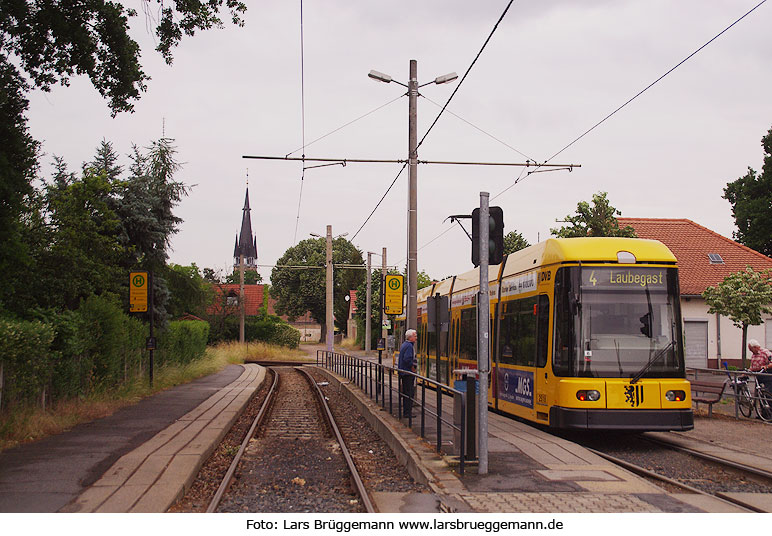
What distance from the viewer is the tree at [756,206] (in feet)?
155

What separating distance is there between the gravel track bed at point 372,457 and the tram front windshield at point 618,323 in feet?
9.55

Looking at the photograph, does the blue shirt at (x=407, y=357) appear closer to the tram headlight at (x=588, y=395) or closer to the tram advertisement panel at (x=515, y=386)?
the tram advertisement panel at (x=515, y=386)

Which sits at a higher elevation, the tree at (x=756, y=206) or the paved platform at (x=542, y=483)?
the tree at (x=756, y=206)

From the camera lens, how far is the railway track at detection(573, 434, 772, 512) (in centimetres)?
848

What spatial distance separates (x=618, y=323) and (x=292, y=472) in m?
5.11

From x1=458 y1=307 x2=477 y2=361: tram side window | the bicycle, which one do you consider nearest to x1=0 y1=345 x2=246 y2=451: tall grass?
x1=458 y1=307 x2=477 y2=361: tram side window

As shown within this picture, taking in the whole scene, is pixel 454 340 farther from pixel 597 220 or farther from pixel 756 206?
pixel 756 206

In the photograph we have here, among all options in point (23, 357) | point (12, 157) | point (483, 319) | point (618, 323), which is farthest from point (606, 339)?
point (12, 157)

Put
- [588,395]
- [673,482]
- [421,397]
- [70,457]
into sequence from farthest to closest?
[421,397], [588,395], [70,457], [673,482]

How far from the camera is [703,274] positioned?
36344mm

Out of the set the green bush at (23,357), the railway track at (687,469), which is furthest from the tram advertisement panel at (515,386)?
the green bush at (23,357)

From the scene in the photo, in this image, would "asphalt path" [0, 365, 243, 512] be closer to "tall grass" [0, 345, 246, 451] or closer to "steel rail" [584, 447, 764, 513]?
"tall grass" [0, 345, 246, 451]

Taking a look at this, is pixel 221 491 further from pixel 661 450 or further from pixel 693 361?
pixel 693 361
